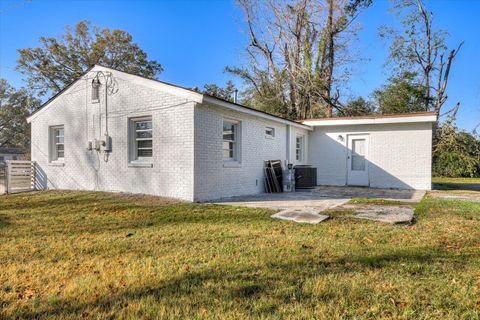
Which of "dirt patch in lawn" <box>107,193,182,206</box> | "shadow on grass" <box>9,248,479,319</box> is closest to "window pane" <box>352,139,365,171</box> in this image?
"dirt patch in lawn" <box>107,193,182,206</box>

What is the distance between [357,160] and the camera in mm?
13180

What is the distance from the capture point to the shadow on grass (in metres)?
2.37

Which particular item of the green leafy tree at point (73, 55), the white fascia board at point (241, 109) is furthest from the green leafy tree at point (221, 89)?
the white fascia board at point (241, 109)

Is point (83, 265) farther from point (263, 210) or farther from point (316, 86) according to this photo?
point (316, 86)

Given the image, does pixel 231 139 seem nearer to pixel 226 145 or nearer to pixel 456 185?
pixel 226 145

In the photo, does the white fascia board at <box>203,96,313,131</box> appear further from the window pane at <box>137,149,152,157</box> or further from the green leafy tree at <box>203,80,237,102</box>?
the green leafy tree at <box>203,80,237,102</box>

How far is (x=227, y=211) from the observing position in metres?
6.56

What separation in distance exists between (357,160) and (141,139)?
354 inches

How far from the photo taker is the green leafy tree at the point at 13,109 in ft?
115

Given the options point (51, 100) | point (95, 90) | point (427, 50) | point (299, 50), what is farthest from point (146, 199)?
point (427, 50)

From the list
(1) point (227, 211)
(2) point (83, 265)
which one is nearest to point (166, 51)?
(1) point (227, 211)

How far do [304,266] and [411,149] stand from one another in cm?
1083

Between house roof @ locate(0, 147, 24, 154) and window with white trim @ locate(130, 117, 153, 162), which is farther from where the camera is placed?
house roof @ locate(0, 147, 24, 154)

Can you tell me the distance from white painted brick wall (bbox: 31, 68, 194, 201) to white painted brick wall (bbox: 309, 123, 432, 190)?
7737mm
